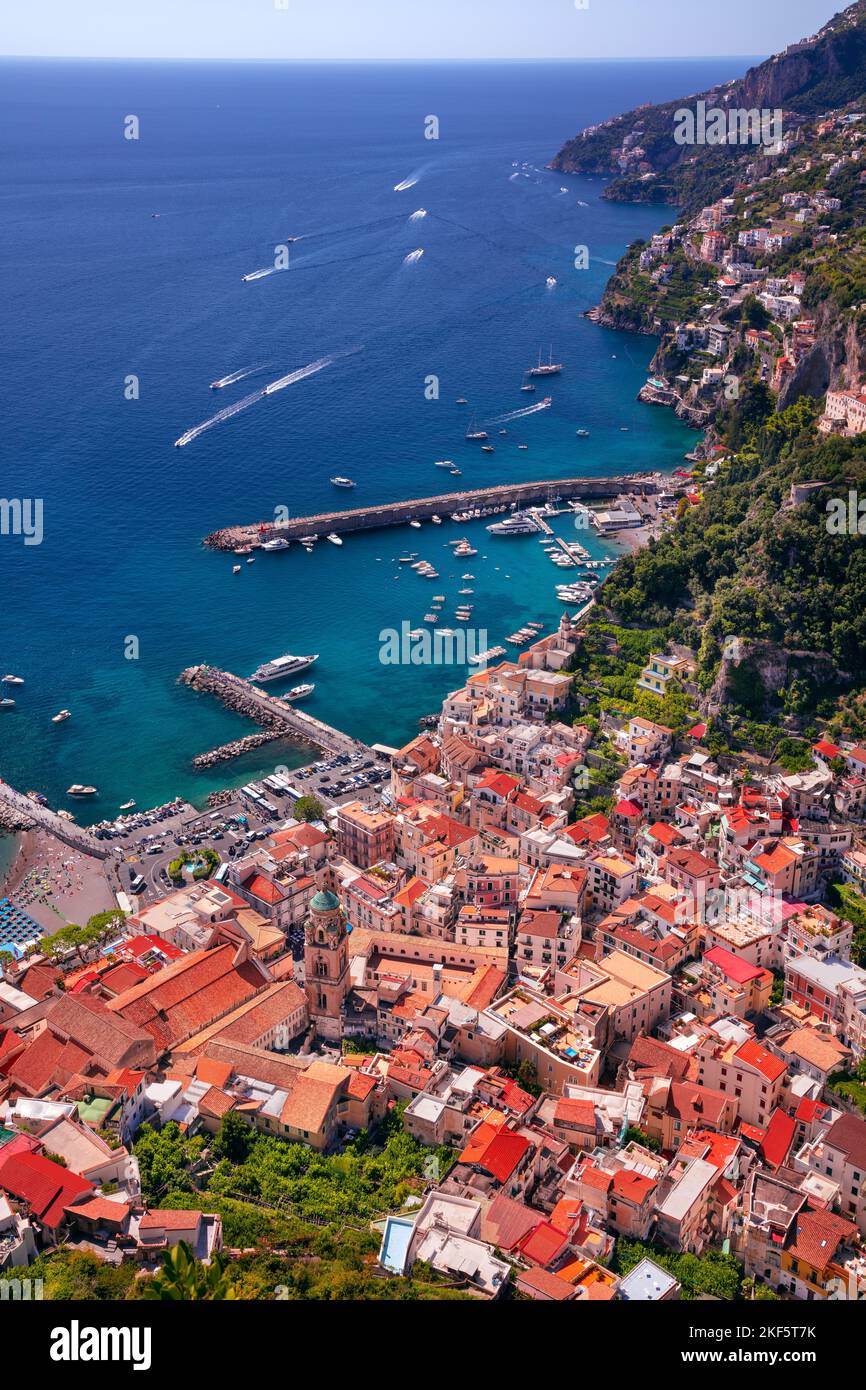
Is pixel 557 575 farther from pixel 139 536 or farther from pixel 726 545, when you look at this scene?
pixel 139 536

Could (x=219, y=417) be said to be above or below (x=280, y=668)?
above

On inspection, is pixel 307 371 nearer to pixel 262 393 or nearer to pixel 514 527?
pixel 262 393

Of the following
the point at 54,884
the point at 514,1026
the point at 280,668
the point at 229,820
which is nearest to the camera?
the point at 514,1026

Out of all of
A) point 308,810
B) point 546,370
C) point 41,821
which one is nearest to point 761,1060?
point 308,810

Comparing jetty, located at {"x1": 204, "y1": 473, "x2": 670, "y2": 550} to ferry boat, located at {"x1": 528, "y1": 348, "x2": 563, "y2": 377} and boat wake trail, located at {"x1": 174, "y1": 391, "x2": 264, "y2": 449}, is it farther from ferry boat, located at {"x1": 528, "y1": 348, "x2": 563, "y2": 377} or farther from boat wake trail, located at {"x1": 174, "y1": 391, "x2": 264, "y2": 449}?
ferry boat, located at {"x1": 528, "y1": 348, "x2": 563, "y2": 377}

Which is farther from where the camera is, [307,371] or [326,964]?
[307,371]
